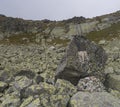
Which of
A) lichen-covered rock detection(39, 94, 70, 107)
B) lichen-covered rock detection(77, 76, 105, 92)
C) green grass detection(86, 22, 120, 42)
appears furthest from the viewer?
green grass detection(86, 22, 120, 42)

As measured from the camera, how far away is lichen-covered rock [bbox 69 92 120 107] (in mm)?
10403

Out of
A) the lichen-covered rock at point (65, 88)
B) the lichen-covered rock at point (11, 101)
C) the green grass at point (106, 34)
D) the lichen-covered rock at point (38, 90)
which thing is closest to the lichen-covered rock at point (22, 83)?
the lichen-covered rock at point (38, 90)

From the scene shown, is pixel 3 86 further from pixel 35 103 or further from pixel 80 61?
pixel 80 61

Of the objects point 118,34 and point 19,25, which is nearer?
point 118,34

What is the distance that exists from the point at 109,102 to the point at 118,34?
35539 mm

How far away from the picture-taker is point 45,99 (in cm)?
1051

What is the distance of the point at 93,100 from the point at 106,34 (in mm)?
36443

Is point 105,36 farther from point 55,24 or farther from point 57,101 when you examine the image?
point 57,101

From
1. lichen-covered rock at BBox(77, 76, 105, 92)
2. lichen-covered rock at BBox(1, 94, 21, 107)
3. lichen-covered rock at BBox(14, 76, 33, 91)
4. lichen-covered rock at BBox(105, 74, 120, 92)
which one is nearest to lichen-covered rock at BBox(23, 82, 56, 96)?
lichen-covered rock at BBox(1, 94, 21, 107)

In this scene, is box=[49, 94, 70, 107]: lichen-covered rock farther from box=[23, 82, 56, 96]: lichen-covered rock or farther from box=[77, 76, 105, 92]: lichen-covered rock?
box=[77, 76, 105, 92]: lichen-covered rock

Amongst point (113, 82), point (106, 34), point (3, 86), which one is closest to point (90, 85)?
point (113, 82)

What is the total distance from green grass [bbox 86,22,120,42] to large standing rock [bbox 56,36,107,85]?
28.2 metres

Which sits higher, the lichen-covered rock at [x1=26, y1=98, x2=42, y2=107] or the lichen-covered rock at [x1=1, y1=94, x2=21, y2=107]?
the lichen-covered rock at [x1=26, y1=98, x2=42, y2=107]

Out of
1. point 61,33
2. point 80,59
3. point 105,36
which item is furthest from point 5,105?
point 61,33
